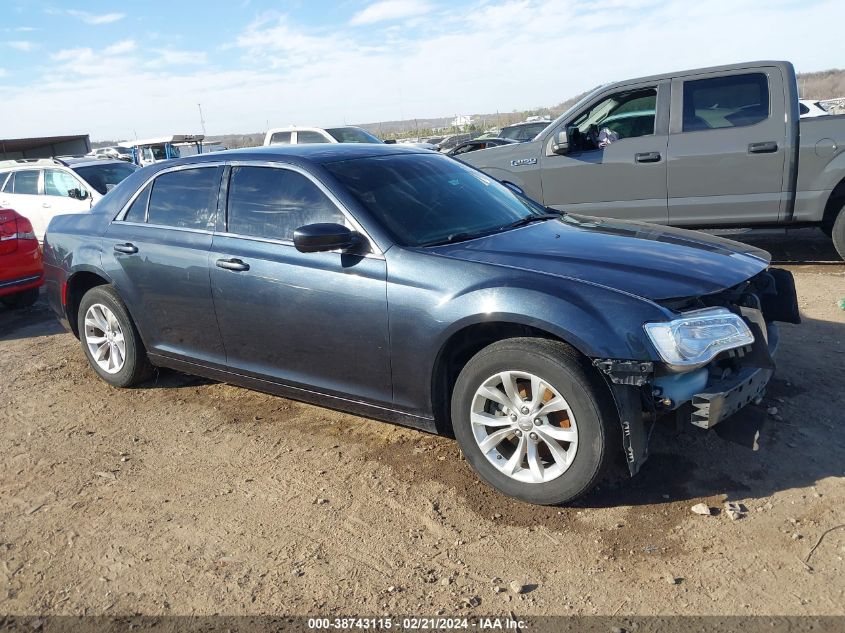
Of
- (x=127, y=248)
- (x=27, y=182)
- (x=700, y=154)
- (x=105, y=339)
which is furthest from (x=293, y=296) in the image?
(x=27, y=182)

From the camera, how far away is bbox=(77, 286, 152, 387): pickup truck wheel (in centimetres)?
486

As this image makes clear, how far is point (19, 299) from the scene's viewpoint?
8219mm

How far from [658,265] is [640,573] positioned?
1.41 metres

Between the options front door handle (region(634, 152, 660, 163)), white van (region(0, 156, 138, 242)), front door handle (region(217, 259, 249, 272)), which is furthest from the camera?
white van (region(0, 156, 138, 242))

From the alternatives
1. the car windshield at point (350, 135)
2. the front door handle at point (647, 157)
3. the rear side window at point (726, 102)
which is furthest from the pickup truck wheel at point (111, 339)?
the car windshield at point (350, 135)

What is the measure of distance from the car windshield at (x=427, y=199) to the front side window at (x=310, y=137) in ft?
41.2

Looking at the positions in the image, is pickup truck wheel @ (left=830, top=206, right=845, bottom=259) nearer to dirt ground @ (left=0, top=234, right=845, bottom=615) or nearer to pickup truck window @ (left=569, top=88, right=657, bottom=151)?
pickup truck window @ (left=569, top=88, right=657, bottom=151)

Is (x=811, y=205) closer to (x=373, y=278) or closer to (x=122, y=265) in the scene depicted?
(x=373, y=278)

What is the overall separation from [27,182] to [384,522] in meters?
11.7

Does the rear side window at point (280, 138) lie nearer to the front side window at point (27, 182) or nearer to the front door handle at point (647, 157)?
the front side window at point (27, 182)

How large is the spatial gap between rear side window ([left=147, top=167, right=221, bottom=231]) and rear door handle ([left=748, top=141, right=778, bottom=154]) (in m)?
5.20

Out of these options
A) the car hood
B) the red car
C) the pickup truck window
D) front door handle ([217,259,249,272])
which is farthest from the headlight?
the red car

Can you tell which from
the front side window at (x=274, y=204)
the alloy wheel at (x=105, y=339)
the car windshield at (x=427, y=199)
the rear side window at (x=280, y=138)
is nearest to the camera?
the car windshield at (x=427, y=199)

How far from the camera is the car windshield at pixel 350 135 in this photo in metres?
16.7
